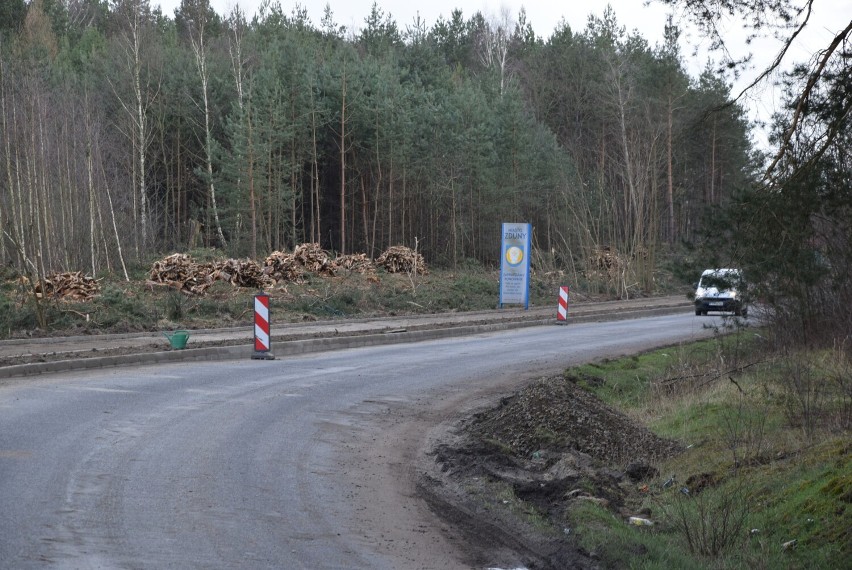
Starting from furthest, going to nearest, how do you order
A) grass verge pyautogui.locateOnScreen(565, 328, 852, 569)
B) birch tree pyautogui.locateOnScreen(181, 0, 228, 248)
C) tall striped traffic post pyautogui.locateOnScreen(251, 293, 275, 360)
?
birch tree pyautogui.locateOnScreen(181, 0, 228, 248)
tall striped traffic post pyautogui.locateOnScreen(251, 293, 275, 360)
grass verge pyautogui.locateOnScreen(565, 328, 852, 569)

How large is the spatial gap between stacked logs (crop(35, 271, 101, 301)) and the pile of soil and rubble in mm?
17321

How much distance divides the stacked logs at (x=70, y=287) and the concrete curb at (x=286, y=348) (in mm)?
8544

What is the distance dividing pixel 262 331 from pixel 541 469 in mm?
10725

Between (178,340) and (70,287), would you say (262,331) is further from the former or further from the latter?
(70,287)

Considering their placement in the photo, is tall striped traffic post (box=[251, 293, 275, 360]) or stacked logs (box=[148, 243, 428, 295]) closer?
tall striped traffic post (box=[251, 293, 275, 360])

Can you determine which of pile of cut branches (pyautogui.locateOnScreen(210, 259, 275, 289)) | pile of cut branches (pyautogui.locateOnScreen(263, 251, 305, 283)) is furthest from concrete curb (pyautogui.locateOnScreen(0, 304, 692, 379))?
pile of cut branches (pyautogui.locateOnScreen(263, 251, 305, 283))

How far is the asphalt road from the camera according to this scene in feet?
22.3

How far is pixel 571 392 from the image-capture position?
14633 millimetres

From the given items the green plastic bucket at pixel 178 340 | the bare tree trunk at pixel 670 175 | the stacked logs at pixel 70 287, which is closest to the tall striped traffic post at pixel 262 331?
the green plastic bucket at pixel 178 340

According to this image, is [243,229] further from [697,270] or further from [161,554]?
[161,554]

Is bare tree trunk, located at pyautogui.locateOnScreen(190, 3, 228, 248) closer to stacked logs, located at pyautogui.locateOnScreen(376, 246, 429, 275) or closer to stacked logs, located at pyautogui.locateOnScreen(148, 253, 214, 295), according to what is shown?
stacked logs, located at pyautogui.locateOnScreen(376, 246, 429, 275)

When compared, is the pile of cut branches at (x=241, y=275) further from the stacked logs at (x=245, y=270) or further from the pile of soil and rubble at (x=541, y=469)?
the pile of soil and rubble at (x=541, y=469)

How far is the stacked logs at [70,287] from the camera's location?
27.6 m

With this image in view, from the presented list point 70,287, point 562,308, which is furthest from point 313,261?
point 70,287
